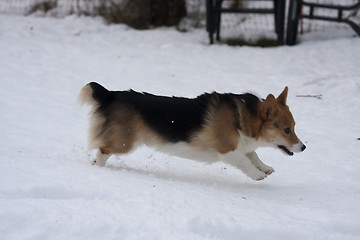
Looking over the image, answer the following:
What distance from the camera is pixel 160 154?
574 cm

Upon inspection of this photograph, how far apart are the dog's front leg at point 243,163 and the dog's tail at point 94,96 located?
1.29 metres

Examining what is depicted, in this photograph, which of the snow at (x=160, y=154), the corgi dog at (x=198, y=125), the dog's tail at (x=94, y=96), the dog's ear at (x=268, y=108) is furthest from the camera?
the dog's tail at (x=94, y=96)

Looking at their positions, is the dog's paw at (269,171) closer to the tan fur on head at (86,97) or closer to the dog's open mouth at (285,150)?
the dog's open mouth at (285,150)

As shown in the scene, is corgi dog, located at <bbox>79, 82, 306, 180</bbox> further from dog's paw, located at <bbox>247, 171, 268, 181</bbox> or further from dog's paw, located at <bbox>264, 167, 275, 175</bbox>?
dog's paw, located at <bbox>264, 167, 275, 175</bbox>

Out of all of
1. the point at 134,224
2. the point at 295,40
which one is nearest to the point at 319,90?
the point at 295,40

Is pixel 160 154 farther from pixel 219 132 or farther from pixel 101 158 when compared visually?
pixel 219 132

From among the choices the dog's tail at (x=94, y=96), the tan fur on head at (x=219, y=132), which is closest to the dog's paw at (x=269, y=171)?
the tan fur on head at (x=219, y=132)

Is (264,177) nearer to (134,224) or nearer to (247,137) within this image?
(247,137)

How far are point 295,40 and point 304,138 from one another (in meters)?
4.62

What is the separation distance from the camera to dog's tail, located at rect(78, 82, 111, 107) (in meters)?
4.78

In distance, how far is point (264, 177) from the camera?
4.72 m

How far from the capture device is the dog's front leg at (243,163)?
15.2 ft

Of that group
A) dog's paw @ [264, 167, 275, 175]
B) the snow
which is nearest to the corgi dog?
dog's paw @ [264, 167, 275, 175]

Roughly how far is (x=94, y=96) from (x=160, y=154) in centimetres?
130
